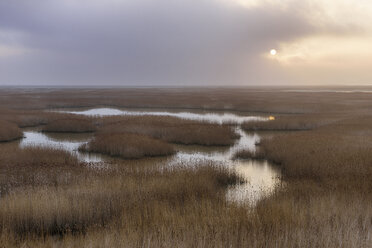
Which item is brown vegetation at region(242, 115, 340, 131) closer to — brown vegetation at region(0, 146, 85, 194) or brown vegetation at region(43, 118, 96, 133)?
brown vegetation at region(43, 118, 96, 133)

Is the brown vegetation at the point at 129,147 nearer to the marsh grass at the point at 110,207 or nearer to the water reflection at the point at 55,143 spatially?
the water reflection at the point at 55,143

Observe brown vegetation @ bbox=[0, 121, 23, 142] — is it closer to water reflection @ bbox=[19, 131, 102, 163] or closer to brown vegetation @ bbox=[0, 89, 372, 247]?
water reflection @ bbox=[19, 131, 102, 163]

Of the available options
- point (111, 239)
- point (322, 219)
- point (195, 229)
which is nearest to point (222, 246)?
point (195, 229)

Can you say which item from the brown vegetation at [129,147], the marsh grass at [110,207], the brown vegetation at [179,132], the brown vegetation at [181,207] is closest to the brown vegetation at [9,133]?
the brown vegetation at [179,132]

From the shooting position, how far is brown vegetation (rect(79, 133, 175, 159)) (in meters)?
17.2

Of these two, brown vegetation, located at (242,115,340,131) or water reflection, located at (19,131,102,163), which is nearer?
water reflection, located at (19,131,102,163)

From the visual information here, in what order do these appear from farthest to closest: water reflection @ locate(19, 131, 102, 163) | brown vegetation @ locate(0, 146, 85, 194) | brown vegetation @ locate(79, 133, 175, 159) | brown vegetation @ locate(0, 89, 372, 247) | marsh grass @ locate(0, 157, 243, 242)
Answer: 1. water reflection @ locate(19, 131, 102, 163)
2. brown vegetation @ locate(79, 133, 175, 159)
3. brown vegetation @ locate(0, 146, 85, 194)
4. marsh grass @ locate(0, 157, 243, 242)
5. brown vegetation @ locate(0, 89, 372, 247)

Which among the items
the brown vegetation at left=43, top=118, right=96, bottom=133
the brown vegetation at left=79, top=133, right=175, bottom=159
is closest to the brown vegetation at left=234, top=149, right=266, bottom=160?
the brown vegetation at left=79, top=133, right=175, bottom=159

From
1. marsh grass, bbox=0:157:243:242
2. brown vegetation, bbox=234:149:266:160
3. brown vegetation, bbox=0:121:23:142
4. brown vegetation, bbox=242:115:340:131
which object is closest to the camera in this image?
marsh grass, bbox=0:157:243:242

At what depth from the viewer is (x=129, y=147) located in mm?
17438

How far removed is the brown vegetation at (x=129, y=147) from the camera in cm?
1717

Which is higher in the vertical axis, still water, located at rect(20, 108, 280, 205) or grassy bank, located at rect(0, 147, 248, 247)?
grassy bank, located at rect(0, 147, 248, 247)

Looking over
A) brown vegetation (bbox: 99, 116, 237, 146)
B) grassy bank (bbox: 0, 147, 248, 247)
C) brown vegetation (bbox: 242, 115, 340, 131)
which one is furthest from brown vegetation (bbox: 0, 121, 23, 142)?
brown vegetation (bbox: 242, 115, 340, 131)

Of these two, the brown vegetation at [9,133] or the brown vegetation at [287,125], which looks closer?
the brown vegetation at [9,133]
